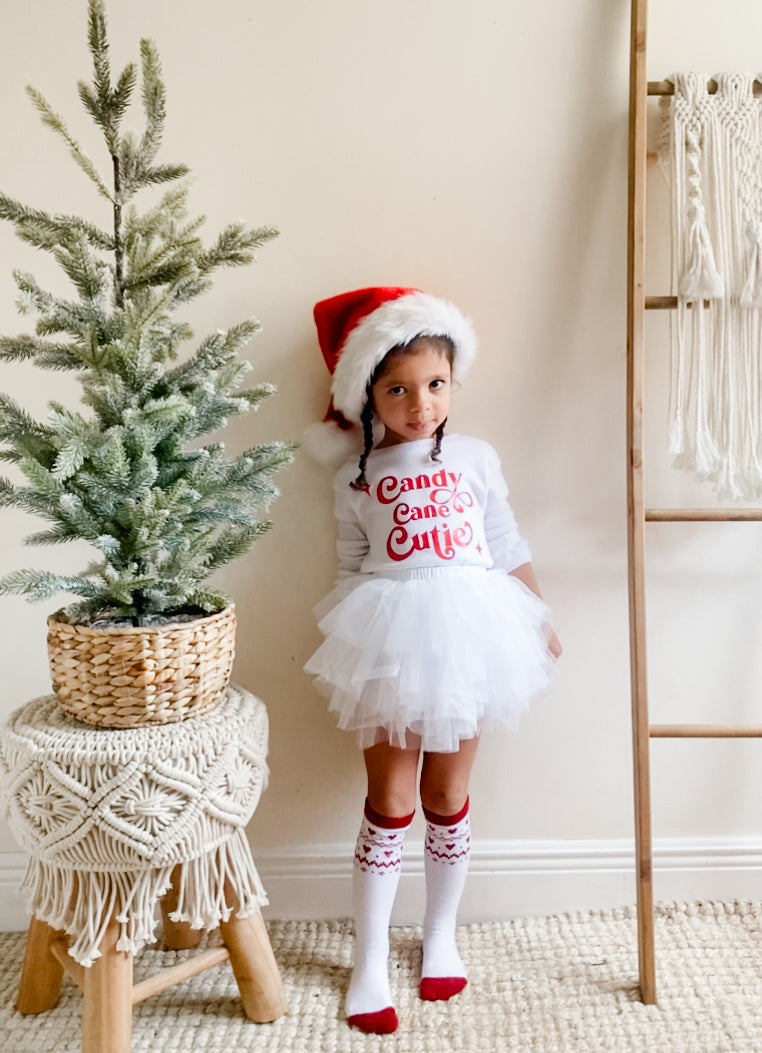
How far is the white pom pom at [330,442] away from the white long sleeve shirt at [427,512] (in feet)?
0.08

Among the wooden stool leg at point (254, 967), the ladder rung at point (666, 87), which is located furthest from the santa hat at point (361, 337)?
the wooden stool leg at point (254, 967)

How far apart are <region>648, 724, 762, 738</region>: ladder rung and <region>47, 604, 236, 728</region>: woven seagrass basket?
67cm

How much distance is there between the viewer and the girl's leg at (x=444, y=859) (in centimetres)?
120

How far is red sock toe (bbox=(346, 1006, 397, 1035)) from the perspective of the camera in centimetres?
111

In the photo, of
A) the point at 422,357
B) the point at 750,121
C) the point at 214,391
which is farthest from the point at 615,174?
the point at 214,391

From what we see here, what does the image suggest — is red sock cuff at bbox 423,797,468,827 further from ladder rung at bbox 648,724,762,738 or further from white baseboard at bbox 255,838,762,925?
ladder rung at bbox 648,724,762,738

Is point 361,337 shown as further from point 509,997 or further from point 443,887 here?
point 509,997

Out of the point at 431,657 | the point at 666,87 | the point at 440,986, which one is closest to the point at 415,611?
the point at 431,657

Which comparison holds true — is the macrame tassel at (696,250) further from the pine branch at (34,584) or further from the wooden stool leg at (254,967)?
the wooden stool leg at (254,967)

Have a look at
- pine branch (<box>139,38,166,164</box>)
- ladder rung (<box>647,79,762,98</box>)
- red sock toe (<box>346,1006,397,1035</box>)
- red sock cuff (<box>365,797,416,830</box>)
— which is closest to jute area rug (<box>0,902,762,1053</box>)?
red sock toe (<box>346,1006,397,1035</box>)

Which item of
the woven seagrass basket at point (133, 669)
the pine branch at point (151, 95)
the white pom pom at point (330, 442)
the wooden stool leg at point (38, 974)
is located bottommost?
the wooden stool leg at point (38, 974)

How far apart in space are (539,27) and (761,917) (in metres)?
Result: 1.49

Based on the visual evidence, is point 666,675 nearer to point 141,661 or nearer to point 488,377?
point 488,377

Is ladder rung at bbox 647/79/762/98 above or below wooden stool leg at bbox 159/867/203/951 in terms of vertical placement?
above
